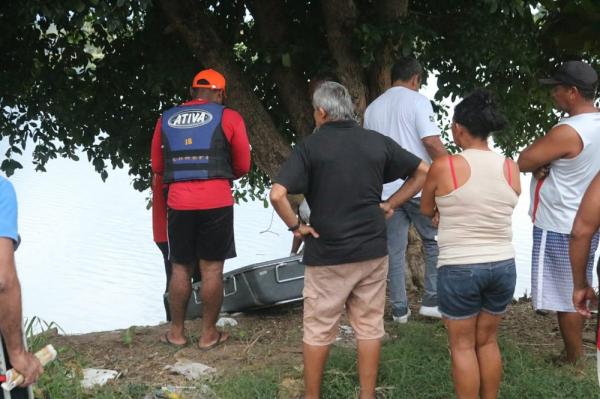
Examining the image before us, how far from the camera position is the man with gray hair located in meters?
4.52

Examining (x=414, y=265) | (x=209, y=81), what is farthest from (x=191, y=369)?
(x=414, y=265)

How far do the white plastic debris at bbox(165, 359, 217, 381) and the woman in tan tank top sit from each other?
164cm

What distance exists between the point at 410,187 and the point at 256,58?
3744 millimetres

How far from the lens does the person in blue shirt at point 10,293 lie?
309 cm

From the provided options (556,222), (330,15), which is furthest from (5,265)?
(330,15)

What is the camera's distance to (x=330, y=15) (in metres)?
7.32

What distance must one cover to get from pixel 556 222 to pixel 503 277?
3.23ft

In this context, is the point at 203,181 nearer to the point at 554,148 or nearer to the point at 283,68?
the point at 554,148

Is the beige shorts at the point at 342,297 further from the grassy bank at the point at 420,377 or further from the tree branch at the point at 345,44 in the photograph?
the tree branch at the point at 345,44

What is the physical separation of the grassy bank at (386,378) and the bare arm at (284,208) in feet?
3.12

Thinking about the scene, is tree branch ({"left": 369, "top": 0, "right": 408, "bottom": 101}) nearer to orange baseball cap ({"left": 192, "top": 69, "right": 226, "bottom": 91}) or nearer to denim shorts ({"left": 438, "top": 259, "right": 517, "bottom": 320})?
orange baseball cap ({"left": 192, "top": 69, "right": 226, "bottom": 91})

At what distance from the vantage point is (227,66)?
734 centimetres

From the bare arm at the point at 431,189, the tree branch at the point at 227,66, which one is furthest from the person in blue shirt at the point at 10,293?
the tree branch at the point at 227,66

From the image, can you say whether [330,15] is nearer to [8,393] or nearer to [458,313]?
[458,313]
